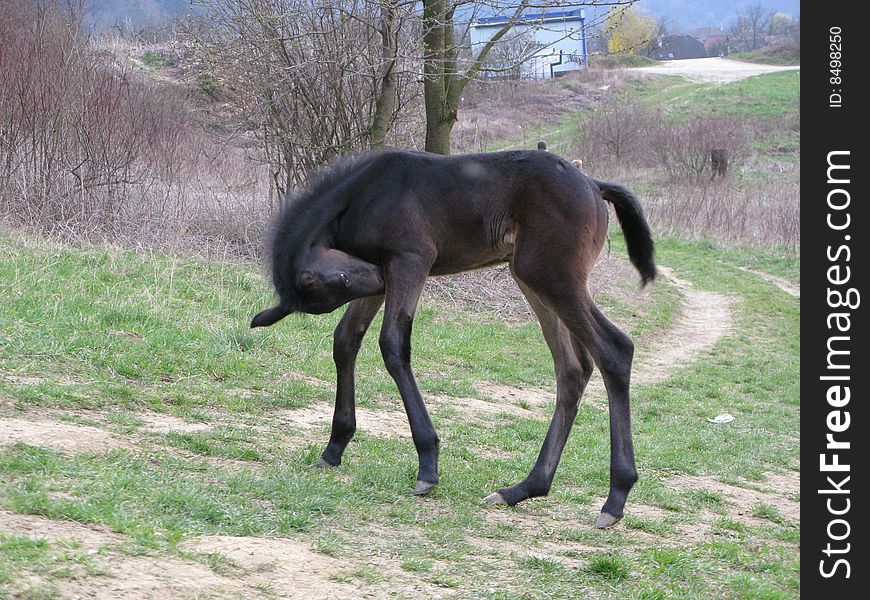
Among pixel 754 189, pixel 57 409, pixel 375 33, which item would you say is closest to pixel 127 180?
pixel 375 33

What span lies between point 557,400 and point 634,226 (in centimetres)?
130

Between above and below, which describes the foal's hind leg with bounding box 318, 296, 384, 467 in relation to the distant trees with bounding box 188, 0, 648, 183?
below

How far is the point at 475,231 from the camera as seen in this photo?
603 cm

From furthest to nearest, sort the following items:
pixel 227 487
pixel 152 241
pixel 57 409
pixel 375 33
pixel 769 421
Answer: pixel 375 33, pixel 152 241, pixel 769 421, pixel 57 409, pixel 227 487

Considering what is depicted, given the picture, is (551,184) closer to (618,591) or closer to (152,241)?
(618,591)

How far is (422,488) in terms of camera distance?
569 centimetres

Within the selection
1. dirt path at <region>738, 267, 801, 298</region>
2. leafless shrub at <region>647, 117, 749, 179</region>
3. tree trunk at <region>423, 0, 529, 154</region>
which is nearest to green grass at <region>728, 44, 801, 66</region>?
leafless shrub at <region>647, 117, 749, 179</region>

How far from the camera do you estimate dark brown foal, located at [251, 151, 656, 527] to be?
18.8ft

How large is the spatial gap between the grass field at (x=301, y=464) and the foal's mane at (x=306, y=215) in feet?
4.22

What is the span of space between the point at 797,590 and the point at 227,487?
3078mm

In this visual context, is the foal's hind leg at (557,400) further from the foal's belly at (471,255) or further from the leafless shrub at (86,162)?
the leafless shrub at (86,162)

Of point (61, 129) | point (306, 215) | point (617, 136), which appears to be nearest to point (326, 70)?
point (61, 129)

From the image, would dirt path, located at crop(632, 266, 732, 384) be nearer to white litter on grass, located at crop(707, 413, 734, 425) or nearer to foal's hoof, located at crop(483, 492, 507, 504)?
white litter on grass, located at crop(707, 413, 734, 425)

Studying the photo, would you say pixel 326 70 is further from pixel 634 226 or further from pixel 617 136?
pixel 617 136
